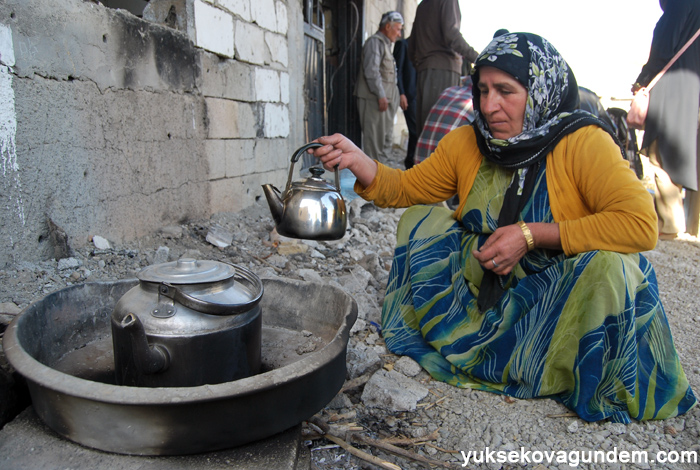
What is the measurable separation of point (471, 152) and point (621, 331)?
3.10 feet

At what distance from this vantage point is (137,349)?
3.96 ft

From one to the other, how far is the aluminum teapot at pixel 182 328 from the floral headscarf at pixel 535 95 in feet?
4.01

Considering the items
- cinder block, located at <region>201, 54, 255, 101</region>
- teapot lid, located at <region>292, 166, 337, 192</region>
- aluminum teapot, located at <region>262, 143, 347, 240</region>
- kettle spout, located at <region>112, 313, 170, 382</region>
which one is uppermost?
cinder block, located at <region>201, 54, 255, 101</region>

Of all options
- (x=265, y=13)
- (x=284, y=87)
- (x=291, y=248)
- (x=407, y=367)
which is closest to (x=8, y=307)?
(x=407, y=367)

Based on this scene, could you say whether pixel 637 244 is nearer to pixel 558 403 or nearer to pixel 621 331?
pixel 621 331

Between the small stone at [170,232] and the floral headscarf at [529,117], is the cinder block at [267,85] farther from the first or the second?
the floral headscarf at [529,117]

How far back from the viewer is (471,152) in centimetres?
231

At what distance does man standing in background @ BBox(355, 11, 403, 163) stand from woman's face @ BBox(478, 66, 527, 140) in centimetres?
499

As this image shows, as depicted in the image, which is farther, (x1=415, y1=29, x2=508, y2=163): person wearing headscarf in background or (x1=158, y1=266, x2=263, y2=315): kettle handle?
(x1=415, y1=29, x2=508, y2=163): person wearing headscarf in background

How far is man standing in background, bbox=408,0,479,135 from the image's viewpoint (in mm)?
5414

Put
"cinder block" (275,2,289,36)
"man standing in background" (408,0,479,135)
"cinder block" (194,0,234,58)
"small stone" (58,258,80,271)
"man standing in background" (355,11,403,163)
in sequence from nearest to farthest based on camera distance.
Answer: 1. "small stone" (58,258,80,271)
2. "cinder block" (194,0,234,58)
3. "cinder block" (275,2,289,36)
4. "man standing in background" (408,0,479,135)
5. "man standing in background" (355,11,403,163)

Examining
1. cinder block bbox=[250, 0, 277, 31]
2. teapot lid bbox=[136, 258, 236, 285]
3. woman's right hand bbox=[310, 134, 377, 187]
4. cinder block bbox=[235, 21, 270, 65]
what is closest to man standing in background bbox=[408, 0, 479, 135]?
cinder block bbox=[250, 0, 277, 31]

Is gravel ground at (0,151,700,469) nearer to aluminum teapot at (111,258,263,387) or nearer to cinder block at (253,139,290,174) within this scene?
aluminum teapot at (111,258,263,387)

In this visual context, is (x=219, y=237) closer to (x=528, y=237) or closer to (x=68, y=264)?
(x=68, y=264)
